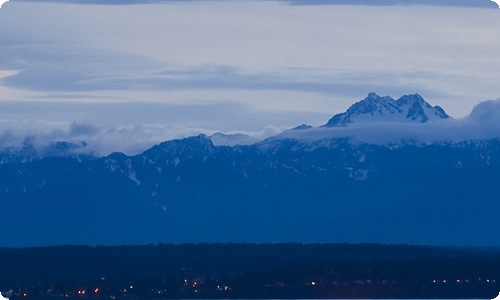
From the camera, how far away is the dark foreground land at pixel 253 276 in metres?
120

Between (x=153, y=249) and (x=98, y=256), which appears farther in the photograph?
(x=153, y=249)

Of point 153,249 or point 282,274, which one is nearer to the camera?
point 282,274

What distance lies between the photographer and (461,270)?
418ft

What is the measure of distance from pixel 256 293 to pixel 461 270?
1825 cm

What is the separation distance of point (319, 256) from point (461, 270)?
48.4 ft

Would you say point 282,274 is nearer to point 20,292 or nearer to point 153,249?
point 20,292

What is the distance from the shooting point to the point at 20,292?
119 metres

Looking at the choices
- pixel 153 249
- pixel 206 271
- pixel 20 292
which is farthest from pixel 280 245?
pixel 20 292

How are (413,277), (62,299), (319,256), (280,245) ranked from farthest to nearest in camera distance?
(280,245) < (319,256) < (413,277) < (62,299)

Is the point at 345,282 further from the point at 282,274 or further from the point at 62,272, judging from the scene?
the point at 62,272

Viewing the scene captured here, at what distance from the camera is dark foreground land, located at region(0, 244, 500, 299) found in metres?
120

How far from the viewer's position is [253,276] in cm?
12331

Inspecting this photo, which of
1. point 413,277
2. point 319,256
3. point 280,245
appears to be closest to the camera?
point 413,277

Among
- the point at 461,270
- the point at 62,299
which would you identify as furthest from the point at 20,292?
the point at 461,270
